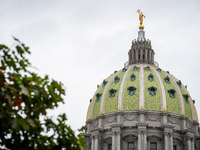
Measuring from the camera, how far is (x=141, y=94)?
6819cm

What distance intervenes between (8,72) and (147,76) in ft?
207

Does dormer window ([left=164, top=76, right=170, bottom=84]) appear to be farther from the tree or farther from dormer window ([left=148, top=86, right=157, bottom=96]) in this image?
the tree

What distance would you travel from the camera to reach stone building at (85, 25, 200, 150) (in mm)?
63594

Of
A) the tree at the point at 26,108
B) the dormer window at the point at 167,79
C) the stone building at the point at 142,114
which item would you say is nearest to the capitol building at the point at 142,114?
the stone building at the point at 142,114

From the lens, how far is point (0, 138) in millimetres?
10234

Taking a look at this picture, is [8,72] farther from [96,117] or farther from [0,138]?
[96,117]

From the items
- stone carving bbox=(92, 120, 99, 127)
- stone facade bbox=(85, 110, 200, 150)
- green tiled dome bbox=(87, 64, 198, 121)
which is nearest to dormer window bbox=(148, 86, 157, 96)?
green tiled dome bbox=(87, 64, 198, 121)

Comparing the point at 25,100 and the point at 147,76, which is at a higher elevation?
the point at 147,76

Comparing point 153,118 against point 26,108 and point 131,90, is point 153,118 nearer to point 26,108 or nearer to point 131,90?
point 131,90

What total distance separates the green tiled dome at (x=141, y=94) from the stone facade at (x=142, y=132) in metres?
1.39

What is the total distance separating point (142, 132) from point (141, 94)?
841cm

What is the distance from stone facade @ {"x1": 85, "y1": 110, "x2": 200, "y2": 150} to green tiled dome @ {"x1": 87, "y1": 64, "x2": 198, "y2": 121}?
4.56ft

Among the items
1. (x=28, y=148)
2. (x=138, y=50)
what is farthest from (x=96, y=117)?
(x=28, y=148)

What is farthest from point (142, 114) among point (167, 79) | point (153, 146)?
point (167, 79)
